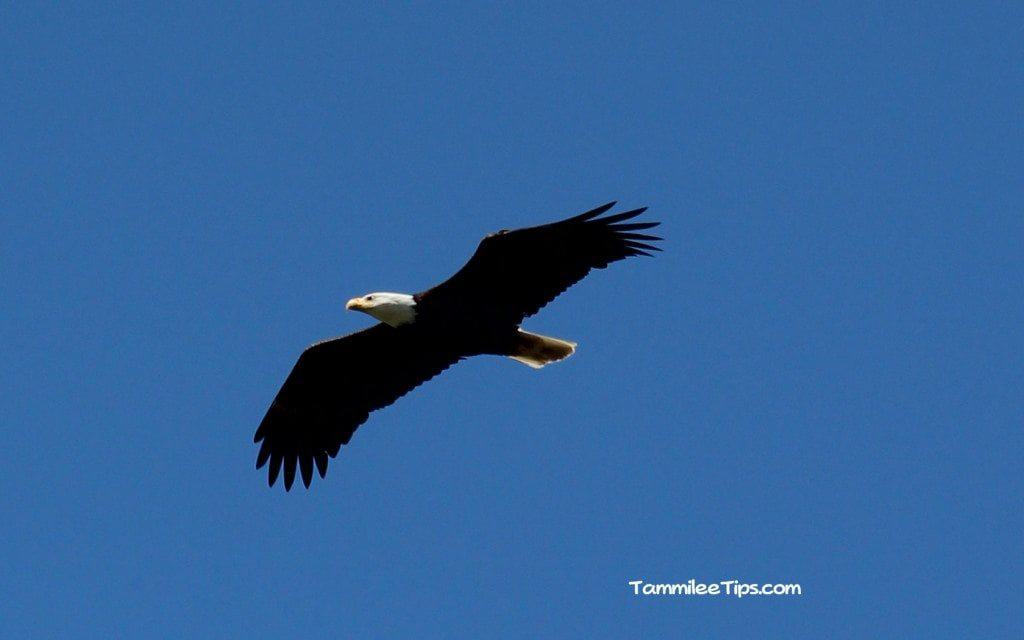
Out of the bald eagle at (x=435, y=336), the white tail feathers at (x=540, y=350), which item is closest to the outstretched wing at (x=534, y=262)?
the bald eagle at (x=435, y=336)

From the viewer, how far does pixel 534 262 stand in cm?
1265

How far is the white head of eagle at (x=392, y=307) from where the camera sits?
1292 centimetres

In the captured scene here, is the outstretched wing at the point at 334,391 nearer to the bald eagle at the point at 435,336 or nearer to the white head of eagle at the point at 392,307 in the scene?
the bald eagle at the point at 435,336

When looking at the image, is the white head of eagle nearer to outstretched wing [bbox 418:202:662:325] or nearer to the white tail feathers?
outstretched wing [bbox 418:202:662:325]

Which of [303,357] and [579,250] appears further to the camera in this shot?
[303,357]

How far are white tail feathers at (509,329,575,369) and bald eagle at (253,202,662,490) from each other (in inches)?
0.4

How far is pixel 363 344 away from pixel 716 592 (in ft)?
14.2

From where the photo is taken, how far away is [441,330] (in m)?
13.0

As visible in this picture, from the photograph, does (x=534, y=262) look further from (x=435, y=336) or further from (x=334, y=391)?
(x=334, y=391)

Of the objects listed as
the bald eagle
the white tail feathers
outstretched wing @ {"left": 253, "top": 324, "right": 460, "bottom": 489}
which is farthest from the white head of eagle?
the white tail feathers

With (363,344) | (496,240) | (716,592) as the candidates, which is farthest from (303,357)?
(716,592)

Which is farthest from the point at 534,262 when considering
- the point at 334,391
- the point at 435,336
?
the point at 334,391

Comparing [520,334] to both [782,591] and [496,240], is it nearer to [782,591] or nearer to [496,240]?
[496,240]

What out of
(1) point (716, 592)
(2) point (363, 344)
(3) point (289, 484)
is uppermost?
(2) point (363, 344)
